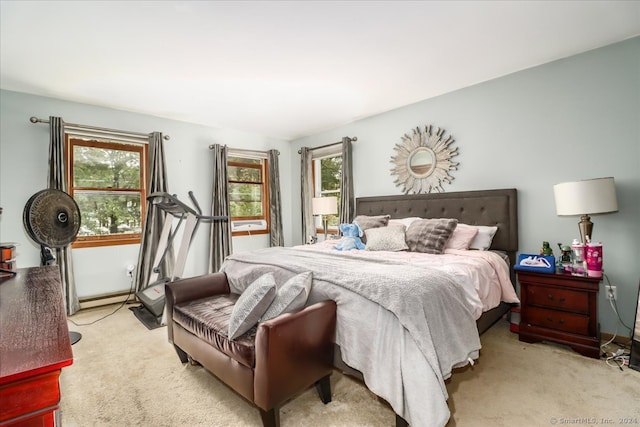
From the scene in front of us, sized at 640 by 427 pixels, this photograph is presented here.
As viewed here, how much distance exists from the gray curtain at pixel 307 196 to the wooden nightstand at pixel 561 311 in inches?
124

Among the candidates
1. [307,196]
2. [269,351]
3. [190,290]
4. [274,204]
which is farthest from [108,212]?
[269,351]

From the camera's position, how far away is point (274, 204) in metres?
5.29

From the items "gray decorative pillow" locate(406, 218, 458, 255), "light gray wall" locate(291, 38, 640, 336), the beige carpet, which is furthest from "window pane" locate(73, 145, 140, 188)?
"light gray wall" locate(291, 38, 640, 336)

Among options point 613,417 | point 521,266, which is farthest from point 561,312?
point 613,417

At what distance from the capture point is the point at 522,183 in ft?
9.99

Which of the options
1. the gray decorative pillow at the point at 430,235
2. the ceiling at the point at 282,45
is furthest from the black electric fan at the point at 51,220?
the gray decorative pillow at the point at 430,235

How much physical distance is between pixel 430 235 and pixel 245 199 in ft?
11.0

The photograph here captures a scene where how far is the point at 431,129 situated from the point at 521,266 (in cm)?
186

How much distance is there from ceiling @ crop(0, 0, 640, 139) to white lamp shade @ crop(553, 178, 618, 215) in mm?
1210

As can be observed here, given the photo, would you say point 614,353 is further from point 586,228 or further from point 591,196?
point 591,196

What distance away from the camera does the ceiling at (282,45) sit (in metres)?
2.09

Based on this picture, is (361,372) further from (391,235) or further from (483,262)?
(391,235)

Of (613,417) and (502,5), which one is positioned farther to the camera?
(502,5)

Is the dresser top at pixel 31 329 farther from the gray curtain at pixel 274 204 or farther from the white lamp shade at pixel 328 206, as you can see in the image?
the gray curtain at pixel 274 204
